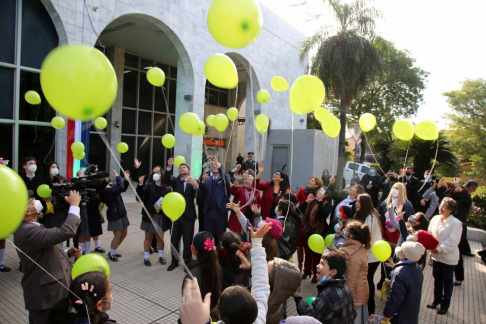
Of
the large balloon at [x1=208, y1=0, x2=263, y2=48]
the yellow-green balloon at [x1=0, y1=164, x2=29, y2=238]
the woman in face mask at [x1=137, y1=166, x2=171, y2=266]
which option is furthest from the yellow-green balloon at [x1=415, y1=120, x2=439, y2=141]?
the yellow-green balloon at [x1=0, y1=164, x2=29, y2=238]

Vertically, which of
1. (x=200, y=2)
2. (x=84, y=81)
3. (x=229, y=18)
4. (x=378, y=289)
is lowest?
(x=378, y=289)

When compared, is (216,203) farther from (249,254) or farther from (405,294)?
(405,294)

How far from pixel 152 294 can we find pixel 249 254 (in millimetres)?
2162

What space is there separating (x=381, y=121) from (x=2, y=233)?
97.8 ft

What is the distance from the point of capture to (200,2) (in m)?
12.8

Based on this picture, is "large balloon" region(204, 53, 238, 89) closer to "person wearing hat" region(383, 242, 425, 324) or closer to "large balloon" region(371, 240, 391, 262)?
"large balloon" region(371, 240, 391, 262)

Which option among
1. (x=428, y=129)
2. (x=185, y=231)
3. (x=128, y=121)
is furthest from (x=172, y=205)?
(x=128, y=121)

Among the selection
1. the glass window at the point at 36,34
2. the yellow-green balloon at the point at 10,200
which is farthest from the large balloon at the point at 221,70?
the glass window at the point at 36,34

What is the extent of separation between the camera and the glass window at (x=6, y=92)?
27.7 ft

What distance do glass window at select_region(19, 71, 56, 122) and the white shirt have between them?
10.4 meters

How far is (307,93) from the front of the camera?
A: 4.13 metres

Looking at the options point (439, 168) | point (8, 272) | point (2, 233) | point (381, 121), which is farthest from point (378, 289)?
point (381, 121)

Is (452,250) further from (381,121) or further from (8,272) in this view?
(381,121)

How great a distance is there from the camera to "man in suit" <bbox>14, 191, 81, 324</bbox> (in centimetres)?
257
